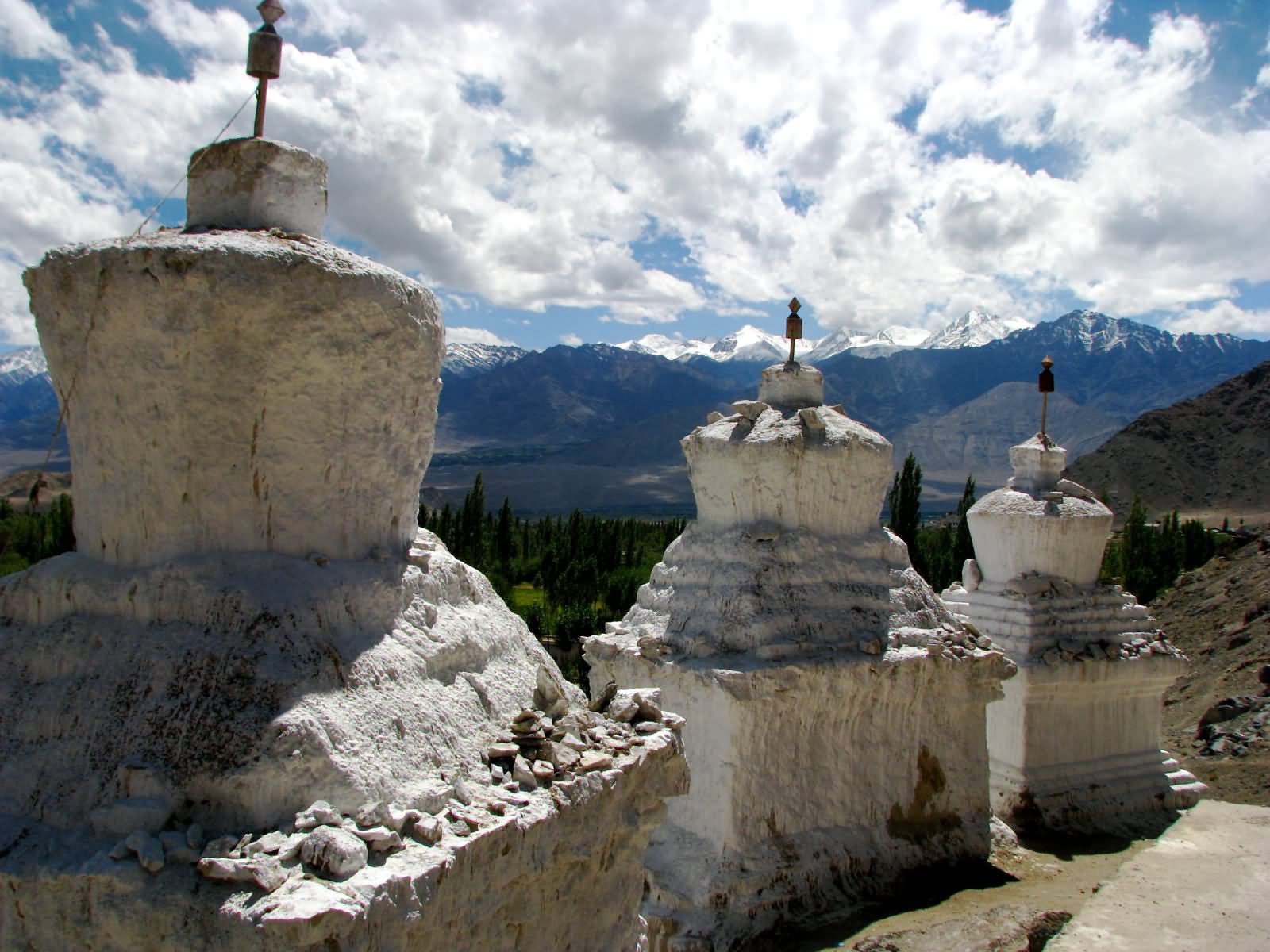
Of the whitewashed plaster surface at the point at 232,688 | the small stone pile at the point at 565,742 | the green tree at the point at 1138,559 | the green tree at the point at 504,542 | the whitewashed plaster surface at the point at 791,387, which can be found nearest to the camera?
the whitewashed plaster surface at the point at 232,688

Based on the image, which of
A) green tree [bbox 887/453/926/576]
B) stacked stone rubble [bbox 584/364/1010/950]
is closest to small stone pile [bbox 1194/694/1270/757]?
stacked stone rubble [bbox 584/364/1010/950]

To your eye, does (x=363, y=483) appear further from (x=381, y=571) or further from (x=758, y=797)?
(x=758, y=797)

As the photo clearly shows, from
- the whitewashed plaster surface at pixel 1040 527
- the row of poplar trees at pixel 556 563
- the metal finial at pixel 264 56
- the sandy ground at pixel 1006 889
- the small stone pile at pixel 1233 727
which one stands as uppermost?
the metal finial at pixel 264 56

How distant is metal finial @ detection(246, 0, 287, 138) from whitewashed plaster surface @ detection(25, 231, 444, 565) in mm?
648

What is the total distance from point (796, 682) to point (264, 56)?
5.61 meters

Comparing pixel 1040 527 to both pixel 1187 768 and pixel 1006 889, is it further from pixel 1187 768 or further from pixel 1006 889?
pixel 1187 768

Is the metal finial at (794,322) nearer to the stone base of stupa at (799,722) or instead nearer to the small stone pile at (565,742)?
the stone base of stupa at (799,722)

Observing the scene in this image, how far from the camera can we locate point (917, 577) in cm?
915

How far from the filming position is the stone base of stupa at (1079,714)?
10.8 m

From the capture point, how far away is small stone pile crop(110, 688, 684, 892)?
312 cm

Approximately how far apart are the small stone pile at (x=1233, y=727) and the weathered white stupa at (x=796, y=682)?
823 cm

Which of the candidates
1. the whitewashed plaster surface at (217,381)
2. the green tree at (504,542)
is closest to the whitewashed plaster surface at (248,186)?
the whitewashed plaster surface at (217,381)

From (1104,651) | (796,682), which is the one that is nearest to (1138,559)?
(1104,651)

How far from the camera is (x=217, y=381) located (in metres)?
3.91
